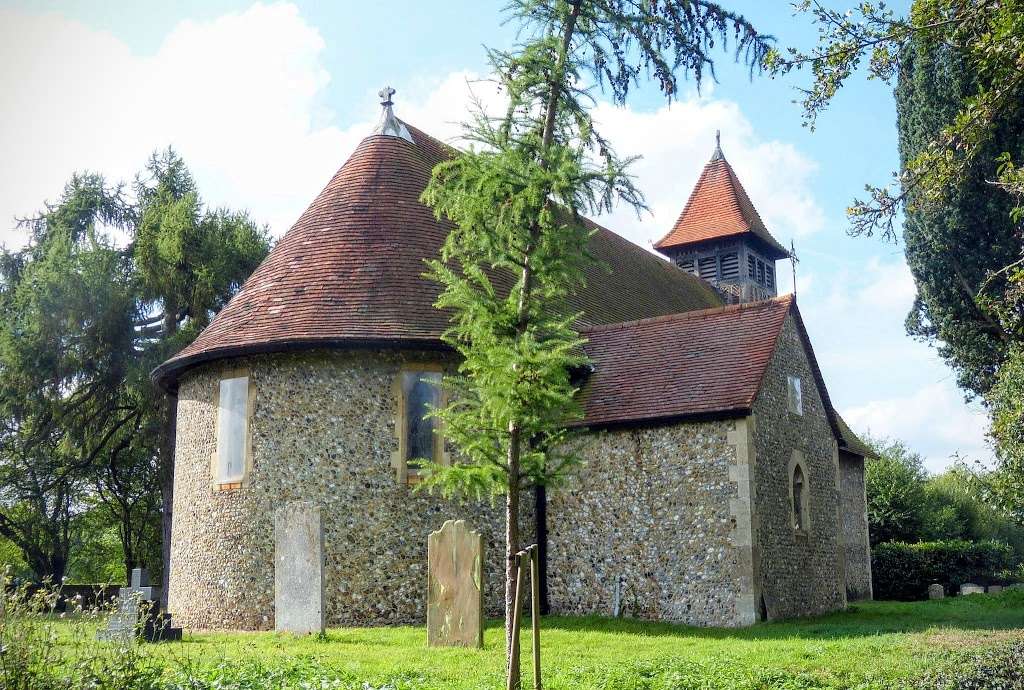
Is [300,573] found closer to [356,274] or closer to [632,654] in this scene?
[632,654]

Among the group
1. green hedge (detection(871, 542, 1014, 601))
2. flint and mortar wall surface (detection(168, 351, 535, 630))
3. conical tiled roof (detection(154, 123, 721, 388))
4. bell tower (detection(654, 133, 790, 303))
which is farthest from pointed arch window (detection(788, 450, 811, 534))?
bell tower (detection(654, 133, 790, 303))

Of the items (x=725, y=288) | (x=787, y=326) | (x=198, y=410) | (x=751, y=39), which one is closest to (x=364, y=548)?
(x=198, y=410)

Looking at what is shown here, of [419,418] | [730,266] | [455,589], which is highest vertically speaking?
[730,266]

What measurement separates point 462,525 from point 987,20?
870cm

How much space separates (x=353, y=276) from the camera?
17.5 meters

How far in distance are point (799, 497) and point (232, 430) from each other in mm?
9637

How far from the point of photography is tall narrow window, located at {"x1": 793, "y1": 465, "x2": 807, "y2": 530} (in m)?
17.6

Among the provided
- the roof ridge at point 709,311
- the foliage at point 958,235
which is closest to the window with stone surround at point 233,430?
the roof ridge at point 709,311

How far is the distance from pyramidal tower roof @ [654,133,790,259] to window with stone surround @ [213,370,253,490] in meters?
21.0

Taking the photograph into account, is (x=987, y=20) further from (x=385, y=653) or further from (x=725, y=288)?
(x=725, y=288)

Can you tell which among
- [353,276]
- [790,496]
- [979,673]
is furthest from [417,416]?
[979,673]

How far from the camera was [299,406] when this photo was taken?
650 inches

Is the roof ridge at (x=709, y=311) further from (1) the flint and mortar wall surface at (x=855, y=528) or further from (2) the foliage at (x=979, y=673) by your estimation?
(1) the flint and mortar wall surface at (x=855, y=528)

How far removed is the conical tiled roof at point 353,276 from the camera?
1656 cm
